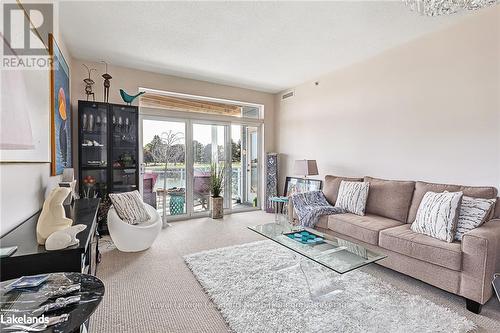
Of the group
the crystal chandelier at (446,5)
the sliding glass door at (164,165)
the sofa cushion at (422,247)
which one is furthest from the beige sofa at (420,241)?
the sliding glass door at (164,165)

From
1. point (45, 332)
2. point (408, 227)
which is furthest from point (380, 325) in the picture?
point (45, 332)

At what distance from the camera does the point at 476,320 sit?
189 centimetres

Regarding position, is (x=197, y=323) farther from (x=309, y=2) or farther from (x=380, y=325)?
(x=309, y=2)

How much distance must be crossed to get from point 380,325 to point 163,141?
14.0 ft

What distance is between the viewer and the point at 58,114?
106 inches

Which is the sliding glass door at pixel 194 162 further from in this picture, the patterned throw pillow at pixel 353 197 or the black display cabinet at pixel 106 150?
the patterned throw pillow at pixel 353 197

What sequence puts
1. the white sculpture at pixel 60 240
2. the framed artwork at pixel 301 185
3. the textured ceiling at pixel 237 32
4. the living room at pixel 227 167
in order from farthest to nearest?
the framed artwork at pixel 301 185 < the textured ceiling at pixel 237 32 < the living room at pixel 227 167 < the white sculpture at pixel 60 240

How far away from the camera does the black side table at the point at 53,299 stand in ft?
2.70

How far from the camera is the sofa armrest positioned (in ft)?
6.34

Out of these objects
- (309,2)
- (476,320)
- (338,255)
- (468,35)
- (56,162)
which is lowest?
(476,320)

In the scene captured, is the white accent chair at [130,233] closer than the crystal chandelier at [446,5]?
No

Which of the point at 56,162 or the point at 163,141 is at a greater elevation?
the point at 163,141

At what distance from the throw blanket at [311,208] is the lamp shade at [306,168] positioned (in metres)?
0.60

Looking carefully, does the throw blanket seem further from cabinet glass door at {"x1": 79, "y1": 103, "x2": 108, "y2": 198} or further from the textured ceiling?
cabinet glass door at {"x1": 79, "y1": 103, "x2": 108, "y2": 198}
